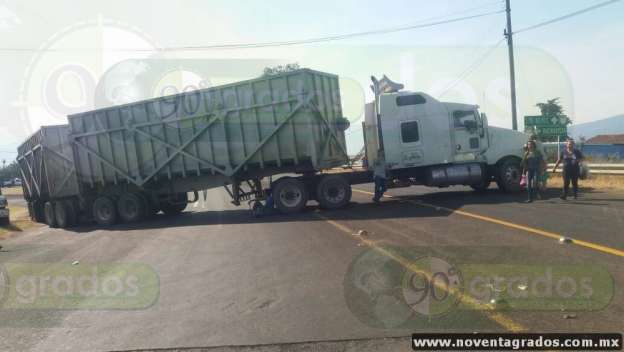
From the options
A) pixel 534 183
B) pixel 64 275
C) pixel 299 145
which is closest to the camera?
pixel 64 275

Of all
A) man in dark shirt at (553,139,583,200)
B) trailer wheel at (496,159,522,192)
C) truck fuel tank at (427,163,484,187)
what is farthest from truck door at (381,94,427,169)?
man in dark shirt at (553,139,583,200)

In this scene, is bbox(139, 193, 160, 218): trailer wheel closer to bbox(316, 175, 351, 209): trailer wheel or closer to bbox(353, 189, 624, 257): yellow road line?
bbox(316, 175, 351, 209): trailer wheel

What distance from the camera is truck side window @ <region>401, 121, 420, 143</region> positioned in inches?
606

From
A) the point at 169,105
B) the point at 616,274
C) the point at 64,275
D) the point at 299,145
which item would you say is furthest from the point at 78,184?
the point at 616,274

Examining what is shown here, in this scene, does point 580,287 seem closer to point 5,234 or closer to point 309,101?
point 309,101

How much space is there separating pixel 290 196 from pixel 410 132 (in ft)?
12.7

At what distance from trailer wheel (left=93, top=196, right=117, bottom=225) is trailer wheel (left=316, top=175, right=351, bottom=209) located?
20.9 ft

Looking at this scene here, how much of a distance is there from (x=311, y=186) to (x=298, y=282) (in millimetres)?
8793

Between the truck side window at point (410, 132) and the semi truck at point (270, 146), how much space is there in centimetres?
3

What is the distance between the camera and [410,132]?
15.4 metres

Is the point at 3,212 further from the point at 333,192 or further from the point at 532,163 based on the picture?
the point at 532,163

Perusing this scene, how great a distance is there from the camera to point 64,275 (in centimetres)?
784

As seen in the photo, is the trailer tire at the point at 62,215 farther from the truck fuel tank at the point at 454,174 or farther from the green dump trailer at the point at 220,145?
the truck fuel tank at the point at 454,174

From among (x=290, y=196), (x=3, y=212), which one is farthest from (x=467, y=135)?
(x=3, y=212)
